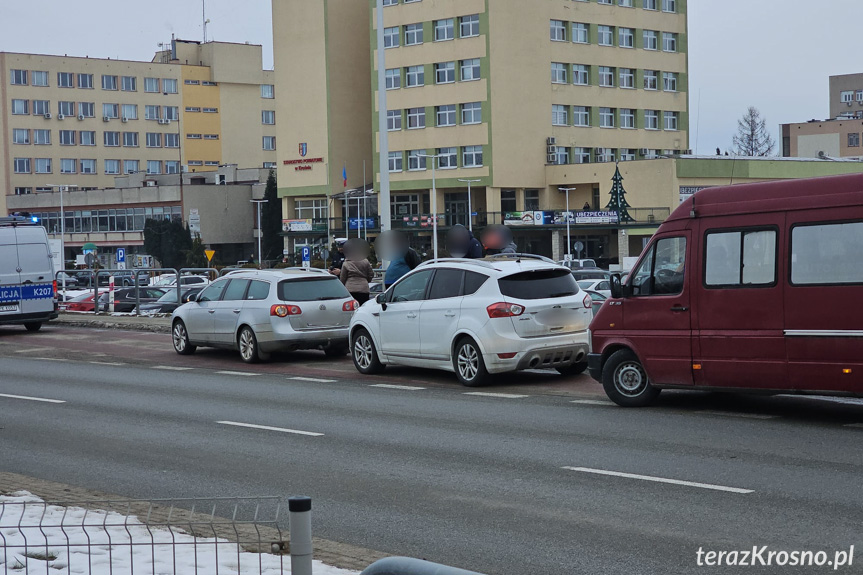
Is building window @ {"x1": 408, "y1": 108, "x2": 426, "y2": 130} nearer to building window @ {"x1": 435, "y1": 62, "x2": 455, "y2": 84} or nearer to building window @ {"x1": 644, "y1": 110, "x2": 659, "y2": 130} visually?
building window @ {"x1": 435, "y1": 62, "x2": 455, "y2": 84}

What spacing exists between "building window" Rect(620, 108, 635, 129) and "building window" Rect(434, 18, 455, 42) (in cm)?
1530

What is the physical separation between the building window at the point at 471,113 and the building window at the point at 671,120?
18181 millimetres

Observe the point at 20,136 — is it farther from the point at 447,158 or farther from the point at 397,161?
the point at 447,158

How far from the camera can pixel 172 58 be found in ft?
433

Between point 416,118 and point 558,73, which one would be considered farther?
point 416,118

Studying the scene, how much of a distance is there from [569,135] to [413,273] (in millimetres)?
71094

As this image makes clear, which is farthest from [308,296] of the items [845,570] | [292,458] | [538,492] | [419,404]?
[845,570]

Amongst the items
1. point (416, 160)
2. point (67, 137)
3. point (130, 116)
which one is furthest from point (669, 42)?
point (67, 137)

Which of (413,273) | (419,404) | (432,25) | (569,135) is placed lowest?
(419,404)

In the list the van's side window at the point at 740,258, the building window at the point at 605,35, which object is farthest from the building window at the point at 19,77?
A: the van's side window at the point at 740,258

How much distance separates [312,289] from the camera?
20.9 m

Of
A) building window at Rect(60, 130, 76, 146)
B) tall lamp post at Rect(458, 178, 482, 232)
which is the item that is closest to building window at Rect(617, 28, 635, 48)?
tall lamp post at Rect(458, 178, 482, 232)

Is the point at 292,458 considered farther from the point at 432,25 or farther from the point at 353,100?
the point at 353,100

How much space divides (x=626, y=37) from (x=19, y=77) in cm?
6567
